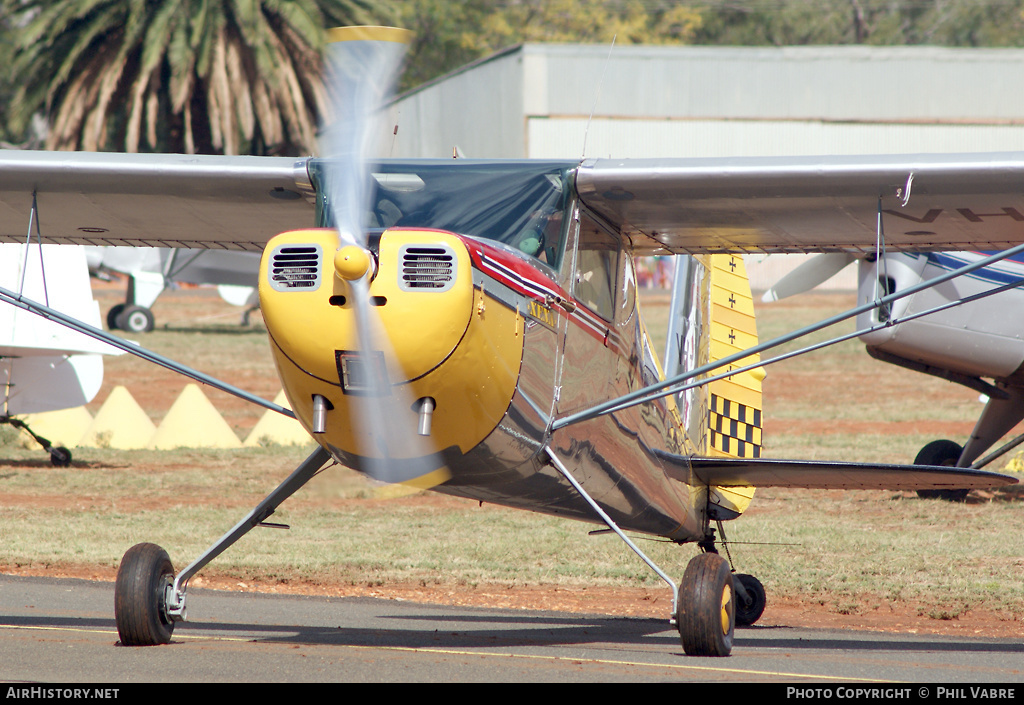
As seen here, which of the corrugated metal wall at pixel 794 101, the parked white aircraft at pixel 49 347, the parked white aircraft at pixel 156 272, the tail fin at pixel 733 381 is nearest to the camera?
the tail fin at pixel 733 381

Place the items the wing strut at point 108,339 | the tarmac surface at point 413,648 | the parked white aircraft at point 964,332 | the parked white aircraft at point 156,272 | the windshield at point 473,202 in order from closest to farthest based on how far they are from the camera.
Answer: the tarmac surface at point 413,648, the windshield at point 473,202, the wing strut at point 108,339, the parked white aircraft at point 964,332, the parked white aircraft at point 156,272

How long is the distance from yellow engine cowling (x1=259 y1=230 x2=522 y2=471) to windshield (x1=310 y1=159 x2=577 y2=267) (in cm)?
86

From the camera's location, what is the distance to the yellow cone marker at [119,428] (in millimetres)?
18781

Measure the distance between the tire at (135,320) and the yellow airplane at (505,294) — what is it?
25068 millimetres

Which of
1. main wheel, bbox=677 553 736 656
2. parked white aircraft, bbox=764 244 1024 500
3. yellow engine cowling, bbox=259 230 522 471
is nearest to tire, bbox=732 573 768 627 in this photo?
main wheel, bbox=677 553 736 656

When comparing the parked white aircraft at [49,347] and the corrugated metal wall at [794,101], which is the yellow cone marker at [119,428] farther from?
the corrugated metal wall at [794,101]

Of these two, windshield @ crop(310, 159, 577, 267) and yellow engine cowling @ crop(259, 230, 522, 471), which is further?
windshield @ crop(310, 159, 577, 267)

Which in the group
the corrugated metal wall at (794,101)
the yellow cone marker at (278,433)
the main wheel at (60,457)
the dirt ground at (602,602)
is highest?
the corrugated metal wall at (794,101)

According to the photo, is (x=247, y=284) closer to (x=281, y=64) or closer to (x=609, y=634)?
(x=281, y=64)

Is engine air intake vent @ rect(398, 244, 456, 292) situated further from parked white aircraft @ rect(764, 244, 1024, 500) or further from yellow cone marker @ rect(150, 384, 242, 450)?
yellow cone marker @ rect(150, 384, 242, 450)

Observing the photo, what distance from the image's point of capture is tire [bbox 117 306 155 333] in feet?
108

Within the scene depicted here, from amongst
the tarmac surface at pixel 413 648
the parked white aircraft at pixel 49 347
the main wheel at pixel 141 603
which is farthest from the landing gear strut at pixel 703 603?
the parked white aircraft at pixel 49 347

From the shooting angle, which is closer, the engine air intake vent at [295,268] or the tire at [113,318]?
the engine air intake vent at [295,268]

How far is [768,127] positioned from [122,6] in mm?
21214
